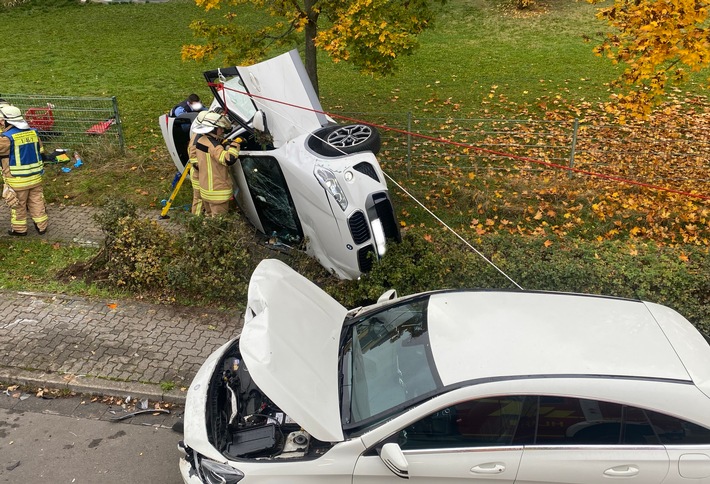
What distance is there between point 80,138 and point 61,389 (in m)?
7.13

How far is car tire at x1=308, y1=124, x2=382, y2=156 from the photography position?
6680mm

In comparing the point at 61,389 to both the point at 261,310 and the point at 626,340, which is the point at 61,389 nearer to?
the point at 261,310

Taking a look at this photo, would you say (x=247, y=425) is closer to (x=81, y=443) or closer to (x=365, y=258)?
(x=81, y=443)

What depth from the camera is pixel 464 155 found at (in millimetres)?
10242

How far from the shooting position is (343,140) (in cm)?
692

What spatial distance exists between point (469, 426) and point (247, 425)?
1.60 metres

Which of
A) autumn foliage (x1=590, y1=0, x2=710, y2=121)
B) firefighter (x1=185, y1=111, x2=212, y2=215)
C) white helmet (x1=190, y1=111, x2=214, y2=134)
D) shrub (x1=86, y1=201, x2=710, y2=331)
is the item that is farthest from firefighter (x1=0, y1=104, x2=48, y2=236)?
autumn foliage (x1=590, y1=0, x2=710, y2=121)

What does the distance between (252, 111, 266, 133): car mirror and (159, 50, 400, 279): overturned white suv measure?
1 centimetres

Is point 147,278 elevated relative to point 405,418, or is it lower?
lower

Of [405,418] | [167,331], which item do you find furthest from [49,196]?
[405,418]

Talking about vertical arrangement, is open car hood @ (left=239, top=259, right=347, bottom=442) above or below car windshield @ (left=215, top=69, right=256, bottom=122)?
below

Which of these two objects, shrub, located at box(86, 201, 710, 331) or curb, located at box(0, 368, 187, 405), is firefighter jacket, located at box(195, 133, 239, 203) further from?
curb, located at box(0, 368, 187, 405)

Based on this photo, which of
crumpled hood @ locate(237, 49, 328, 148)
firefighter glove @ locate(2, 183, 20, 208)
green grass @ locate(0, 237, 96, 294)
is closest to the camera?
green grass @ locate(0, 237, 96, 294)

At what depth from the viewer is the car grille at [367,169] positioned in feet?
21.1
